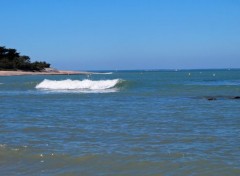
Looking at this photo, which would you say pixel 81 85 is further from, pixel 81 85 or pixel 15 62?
pixel 15 62

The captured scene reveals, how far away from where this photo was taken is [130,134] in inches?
402

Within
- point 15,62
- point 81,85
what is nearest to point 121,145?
point 81,85

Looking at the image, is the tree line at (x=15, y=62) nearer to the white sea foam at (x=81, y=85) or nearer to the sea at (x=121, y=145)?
the white sea foam at (x=81, y=85)

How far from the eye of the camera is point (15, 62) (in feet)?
316

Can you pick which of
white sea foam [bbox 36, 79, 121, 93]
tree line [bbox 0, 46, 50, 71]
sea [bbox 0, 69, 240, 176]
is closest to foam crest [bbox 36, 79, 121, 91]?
white sea foam [bbox 36, 79, 121, 93]

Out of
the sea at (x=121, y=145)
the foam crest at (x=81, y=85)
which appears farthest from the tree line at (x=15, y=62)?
the sea at (x=121, y=145)

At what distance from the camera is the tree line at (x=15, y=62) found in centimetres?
9434

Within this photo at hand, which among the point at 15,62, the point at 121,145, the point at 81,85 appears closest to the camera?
the point at 121,145

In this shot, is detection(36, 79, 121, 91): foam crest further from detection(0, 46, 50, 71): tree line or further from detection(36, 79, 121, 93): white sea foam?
detection(0, 46, 50, 71): tree line

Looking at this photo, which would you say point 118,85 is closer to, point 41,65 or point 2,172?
point 2,172

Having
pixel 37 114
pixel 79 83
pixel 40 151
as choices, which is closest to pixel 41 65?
pixel 79 83

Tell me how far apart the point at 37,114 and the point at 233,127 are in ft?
22.0

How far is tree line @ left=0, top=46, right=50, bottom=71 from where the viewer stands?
9434cm

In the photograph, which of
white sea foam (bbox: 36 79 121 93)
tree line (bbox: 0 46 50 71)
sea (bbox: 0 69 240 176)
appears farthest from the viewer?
tree line (bbox: 0 46 50 71)
